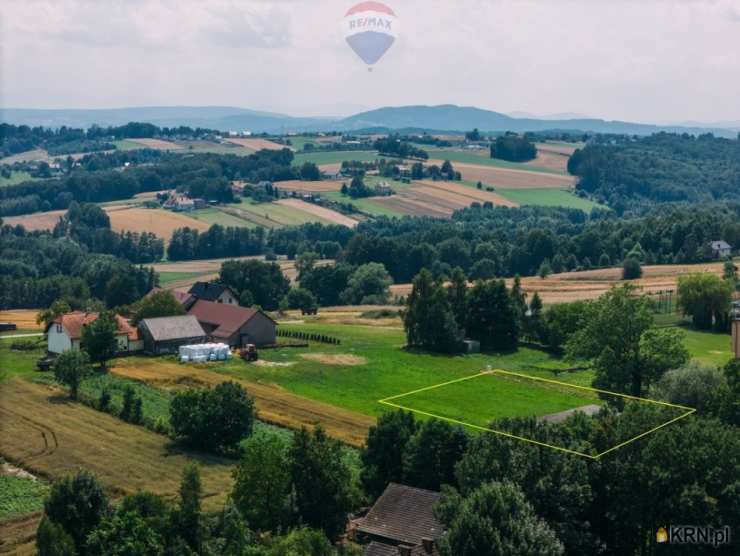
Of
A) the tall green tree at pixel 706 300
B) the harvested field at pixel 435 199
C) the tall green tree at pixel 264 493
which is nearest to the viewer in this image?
the tall green tree at pixel 264 493

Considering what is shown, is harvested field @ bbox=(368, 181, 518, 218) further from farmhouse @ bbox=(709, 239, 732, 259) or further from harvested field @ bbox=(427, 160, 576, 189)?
farmhouse @ bbox=(709, 239, 732, 259)

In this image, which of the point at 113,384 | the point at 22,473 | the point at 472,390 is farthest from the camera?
the point at 113,384

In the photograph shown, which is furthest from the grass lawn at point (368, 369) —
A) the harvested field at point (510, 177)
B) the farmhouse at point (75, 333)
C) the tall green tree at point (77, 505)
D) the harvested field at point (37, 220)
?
the harvested field at point (510, 177)

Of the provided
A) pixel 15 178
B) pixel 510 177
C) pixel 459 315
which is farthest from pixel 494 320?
pixel 15 178

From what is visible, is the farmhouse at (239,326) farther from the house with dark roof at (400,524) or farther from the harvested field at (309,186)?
the harvested field at (309,186)

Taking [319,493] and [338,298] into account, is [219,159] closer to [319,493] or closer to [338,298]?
[338,298]

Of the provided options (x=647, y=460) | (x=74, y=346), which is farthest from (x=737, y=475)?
(x=74, y=346)
